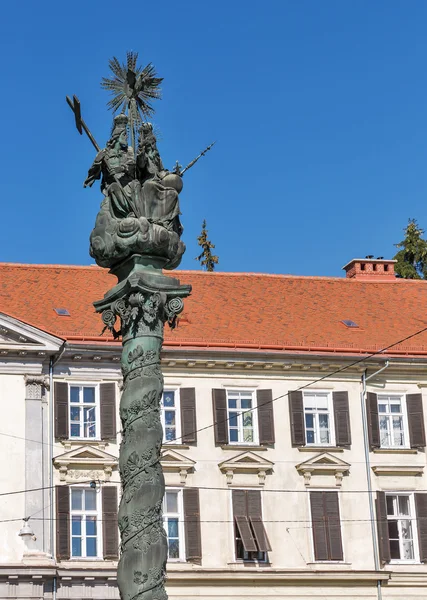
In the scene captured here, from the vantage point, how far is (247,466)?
38062 millimetres

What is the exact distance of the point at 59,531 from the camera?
119 feet

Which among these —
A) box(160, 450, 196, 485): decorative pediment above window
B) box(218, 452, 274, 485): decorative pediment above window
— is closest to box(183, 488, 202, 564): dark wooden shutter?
box(160, 450, 196, 485): decorative pediment above window

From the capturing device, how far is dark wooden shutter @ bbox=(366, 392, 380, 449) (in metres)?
39.2

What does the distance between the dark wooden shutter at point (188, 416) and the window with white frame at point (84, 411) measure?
226 centimetres

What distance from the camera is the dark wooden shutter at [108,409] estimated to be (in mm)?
37219

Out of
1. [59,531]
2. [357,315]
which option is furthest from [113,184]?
[357,315]

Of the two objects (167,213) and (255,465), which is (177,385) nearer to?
(255,465)

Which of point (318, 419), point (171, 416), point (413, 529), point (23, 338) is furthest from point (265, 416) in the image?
point (23, 338)

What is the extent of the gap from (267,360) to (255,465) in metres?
2.89

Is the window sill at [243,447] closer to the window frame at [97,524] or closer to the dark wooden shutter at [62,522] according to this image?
the window frame at [97,524]

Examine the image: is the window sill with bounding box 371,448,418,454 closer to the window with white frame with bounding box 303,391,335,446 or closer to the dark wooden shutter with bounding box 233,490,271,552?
the window with white frame with bounding box 303,391,335,446

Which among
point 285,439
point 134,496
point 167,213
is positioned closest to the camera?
point 134,496

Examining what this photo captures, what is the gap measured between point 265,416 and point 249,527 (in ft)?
9.87

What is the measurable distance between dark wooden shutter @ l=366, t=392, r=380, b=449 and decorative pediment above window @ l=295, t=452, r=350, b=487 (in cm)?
105
